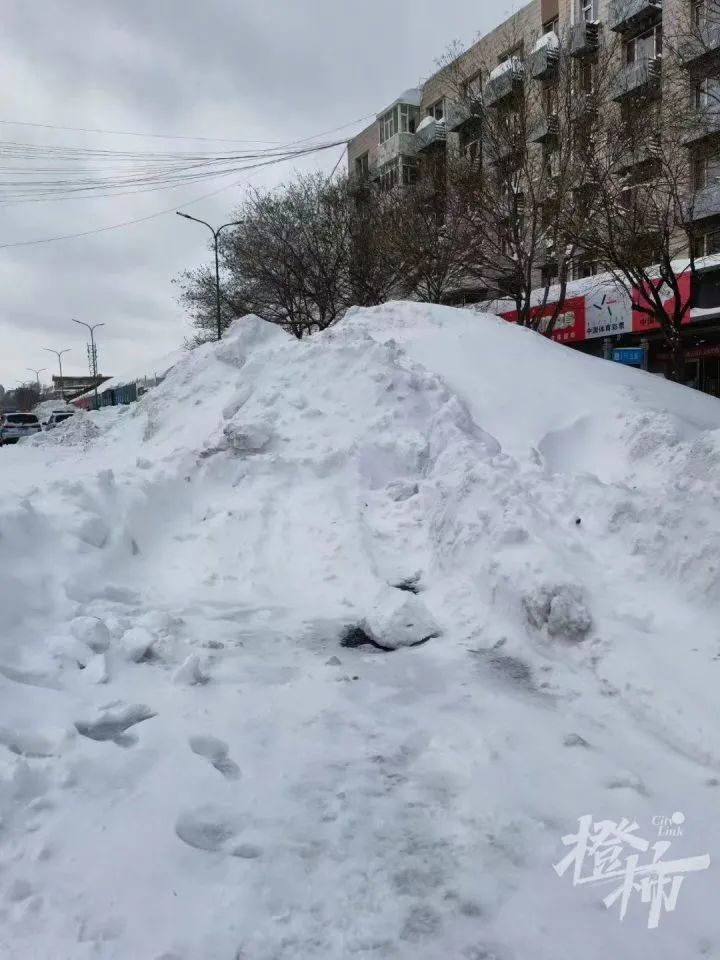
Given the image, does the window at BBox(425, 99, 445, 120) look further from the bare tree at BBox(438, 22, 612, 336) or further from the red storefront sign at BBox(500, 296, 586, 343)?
the bare tree at BBox(438, 22, 612, 336)

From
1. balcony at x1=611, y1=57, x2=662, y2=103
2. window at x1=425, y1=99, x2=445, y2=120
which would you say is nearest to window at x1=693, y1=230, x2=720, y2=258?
balcony at x1=611, y1=57, x2=662, y2=103

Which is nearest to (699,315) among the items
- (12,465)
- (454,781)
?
(12,465)

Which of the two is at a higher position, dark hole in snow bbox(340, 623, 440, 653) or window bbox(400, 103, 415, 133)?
window bbox(400, 103, 415, 133)

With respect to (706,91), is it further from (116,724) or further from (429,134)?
(429,134)

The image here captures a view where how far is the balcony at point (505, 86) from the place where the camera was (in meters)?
14.6

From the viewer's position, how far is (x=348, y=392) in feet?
26.5

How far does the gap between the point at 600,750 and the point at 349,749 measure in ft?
3.93

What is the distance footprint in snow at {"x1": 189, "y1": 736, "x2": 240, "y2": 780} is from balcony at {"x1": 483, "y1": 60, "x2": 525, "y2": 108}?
15.3 m

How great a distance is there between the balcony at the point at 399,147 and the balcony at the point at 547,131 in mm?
14950

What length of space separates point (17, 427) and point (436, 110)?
2318cm

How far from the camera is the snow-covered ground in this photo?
7.31ft

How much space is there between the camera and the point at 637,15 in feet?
66.2

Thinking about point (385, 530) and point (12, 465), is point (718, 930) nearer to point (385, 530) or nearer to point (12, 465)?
point (385, 530)

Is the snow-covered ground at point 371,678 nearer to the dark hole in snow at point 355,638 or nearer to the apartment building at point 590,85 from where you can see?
the dark hole in snow at point 355,638
